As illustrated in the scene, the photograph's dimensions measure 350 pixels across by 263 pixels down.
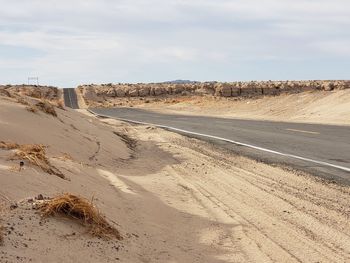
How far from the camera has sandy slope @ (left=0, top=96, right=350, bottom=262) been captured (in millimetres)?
4969

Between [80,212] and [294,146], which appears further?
[294,146]

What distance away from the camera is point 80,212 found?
5.47 metres

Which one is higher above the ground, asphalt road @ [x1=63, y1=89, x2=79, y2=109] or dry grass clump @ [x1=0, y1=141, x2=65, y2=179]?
dry grass clump @ [x1=0, y1=141, x2=65, y2=179]

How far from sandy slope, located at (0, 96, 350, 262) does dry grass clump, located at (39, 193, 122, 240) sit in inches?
5.9

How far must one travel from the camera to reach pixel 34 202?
217 inches

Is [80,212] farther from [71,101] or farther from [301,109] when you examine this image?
[71,101]

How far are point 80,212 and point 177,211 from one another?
2307 millimetres

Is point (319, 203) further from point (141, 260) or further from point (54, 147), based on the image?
point (54, 147)

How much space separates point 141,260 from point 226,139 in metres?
13.0

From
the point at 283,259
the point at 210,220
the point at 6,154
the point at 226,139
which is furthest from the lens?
the point at 226,139

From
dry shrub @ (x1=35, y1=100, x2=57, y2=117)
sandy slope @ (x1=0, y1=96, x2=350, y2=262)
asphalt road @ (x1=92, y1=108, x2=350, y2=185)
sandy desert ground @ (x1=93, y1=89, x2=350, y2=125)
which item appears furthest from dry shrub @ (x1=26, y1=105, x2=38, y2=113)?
sandy desert ground @ (x1=93, y1=89, x2=350, y2=125)

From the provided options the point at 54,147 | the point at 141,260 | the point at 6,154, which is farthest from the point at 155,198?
the point at 54,147

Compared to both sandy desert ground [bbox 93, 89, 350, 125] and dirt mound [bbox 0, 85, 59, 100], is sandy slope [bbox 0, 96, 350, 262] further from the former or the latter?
sandy desert ground [bbox 93, 89, 350, 125]

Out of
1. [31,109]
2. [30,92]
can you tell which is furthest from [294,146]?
[30,92]
